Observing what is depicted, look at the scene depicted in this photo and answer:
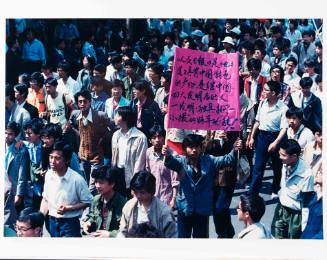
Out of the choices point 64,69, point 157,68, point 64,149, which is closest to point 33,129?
point 64,149

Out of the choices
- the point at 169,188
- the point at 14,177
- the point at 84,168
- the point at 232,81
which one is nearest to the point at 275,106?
the point at 232,81

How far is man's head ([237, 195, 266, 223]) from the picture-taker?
8258 mm

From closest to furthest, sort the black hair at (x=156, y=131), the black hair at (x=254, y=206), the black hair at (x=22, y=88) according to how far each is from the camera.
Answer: the black hair at (x=254, y=206)
the black hair at (x=156, y=131)
the black hair at (x=22, y=88)

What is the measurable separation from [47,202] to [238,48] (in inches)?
77.8

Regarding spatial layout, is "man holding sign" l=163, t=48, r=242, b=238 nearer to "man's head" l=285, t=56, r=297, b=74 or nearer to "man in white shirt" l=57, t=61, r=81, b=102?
"man's head" l=285, t=56, r=297, b=74

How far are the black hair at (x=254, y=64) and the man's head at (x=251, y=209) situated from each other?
1.04m

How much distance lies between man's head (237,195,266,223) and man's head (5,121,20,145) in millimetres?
1902

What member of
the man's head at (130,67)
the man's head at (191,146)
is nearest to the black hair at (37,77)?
the man's head at (130,67)

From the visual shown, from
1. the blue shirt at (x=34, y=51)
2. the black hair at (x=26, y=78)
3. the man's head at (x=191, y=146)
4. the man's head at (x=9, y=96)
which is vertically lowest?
the man's head at (x=191, y=146)

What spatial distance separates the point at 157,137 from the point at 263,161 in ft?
2.87

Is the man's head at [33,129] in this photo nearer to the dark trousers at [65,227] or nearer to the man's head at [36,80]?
the man's head at [36,80]

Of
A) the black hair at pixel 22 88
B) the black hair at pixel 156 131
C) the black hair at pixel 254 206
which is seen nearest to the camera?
the black hair at pixel 254 206

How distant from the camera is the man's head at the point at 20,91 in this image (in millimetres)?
8461

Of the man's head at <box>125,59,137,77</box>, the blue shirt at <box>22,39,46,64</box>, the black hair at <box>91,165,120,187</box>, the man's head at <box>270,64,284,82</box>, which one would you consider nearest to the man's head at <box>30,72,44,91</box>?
the blue shirt at <box>22,39,46,64</box>
